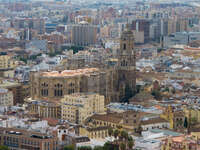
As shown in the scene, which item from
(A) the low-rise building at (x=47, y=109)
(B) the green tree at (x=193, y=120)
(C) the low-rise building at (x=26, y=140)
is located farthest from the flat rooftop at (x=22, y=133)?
(B) the green tree at (x=193, y=120)

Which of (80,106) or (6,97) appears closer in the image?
(80,106)

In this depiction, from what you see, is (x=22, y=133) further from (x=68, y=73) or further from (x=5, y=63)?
(x=5, y=63)

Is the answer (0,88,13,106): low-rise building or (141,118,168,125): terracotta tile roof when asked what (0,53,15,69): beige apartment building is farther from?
(141,118,168,125): terracotta tile roof

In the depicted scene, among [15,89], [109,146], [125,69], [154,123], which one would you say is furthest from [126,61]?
[109,146]

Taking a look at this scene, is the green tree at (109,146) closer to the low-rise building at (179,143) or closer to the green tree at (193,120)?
the low-rise building at (179,143)

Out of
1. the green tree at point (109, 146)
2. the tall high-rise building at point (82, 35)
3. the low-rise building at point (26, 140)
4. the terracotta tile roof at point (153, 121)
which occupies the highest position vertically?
the low-rise building at point (26, 140)

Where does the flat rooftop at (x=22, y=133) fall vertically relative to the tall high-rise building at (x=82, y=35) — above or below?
above

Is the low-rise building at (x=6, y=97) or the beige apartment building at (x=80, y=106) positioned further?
the low-rise building at (x=6, y=97)
